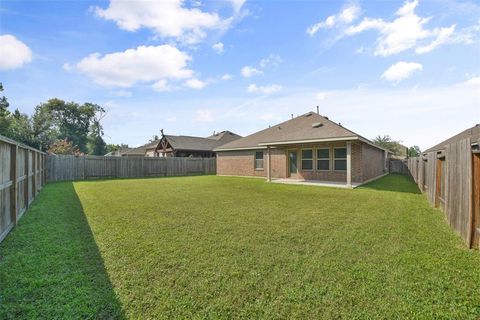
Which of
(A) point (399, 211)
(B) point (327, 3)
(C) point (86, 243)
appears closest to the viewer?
(C) point (86, 243)

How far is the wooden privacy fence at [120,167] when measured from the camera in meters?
15.5

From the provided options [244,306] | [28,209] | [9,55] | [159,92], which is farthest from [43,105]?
[244,306]

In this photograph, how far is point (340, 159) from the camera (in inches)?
525

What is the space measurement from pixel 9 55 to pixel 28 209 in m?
8.91

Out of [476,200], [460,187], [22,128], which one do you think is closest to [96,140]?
[22,128]

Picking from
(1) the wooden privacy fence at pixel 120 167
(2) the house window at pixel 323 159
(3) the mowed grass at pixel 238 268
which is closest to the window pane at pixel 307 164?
(2) the house window at pixel 323 159

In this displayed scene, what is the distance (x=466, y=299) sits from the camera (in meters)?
2.48

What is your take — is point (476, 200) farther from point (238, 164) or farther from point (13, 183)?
point (238, 164)

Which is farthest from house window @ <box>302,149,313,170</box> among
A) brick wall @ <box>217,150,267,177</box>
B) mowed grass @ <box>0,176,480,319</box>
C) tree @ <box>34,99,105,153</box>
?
tree @ <box>34,99,105,153</box>

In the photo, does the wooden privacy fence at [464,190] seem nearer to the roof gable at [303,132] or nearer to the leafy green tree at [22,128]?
the roof gable at [303,132]

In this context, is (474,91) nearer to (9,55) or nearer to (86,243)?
(86,243)

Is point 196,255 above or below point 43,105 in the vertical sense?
below

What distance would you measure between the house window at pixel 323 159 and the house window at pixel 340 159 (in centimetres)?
39

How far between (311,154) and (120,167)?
47.6 feet
